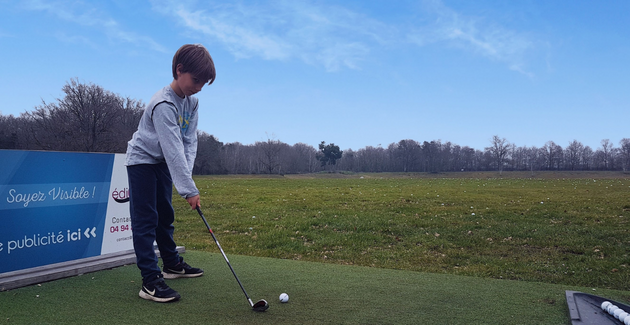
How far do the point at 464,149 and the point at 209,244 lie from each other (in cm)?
14101

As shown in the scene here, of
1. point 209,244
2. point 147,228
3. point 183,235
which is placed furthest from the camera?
point 183,235

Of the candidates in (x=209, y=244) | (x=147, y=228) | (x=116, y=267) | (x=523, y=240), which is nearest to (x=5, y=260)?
(x=116, y=267)

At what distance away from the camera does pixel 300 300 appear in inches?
141

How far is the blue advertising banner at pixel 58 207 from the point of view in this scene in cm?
414

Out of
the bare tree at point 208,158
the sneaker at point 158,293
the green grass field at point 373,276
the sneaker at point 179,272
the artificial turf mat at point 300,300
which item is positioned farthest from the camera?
the bare tree at point 208,158

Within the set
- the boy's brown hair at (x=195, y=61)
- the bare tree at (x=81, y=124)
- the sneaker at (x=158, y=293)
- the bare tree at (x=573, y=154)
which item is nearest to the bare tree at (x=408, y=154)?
the bare tree at (x=573, y=154)

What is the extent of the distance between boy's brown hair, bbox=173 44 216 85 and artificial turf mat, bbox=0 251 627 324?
6.64 ft

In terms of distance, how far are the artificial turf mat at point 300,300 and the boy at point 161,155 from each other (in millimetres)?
346

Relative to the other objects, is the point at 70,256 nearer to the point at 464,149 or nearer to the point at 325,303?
the point at 325,303

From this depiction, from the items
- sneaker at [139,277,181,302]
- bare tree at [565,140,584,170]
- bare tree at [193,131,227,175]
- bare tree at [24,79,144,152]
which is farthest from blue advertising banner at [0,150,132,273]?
bare tree at [565,140,584,170]

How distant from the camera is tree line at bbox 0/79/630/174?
49.2 metres

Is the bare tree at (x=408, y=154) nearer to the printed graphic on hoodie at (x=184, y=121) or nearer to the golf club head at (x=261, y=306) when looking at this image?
the printed graphic on hoodie at (x=184, y=121)

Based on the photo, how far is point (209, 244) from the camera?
8367 millimetres

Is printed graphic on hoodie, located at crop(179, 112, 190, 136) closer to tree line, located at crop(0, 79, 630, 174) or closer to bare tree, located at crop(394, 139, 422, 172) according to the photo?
tree line, located at crop(0, 79, 630, 174)
